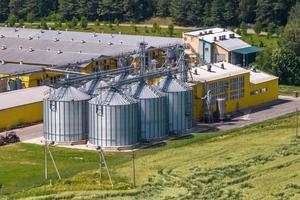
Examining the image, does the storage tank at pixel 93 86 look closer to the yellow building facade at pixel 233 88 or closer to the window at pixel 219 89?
the yellow building facade at pixel 233 88

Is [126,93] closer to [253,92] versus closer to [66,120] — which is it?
[66,120]

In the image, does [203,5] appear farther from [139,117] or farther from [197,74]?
[139,117]

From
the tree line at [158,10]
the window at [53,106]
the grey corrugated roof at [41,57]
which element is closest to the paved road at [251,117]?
the window at [53,106]

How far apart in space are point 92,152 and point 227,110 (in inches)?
644

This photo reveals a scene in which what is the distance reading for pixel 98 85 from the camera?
6906 cm

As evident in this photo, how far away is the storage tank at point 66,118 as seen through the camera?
65625mm

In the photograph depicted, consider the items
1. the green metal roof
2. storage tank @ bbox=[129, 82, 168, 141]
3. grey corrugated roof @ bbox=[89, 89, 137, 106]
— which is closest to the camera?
grey corrugated roof @ bbox=[89, 89, 137, 106]

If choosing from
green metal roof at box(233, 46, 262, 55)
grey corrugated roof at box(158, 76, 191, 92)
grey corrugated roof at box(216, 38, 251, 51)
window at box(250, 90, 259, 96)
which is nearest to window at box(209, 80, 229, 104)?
window at box(250, 90, 259, 96)

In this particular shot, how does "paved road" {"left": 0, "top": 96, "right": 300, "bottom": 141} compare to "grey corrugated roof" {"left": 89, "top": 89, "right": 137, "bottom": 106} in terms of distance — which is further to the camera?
"paved road" {"left": 0, "top": 96, "right": 300, "bottom": 141}

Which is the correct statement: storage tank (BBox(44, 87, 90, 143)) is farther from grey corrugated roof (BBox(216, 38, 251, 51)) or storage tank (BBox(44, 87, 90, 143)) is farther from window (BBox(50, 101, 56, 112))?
grey corrugated roof (BBox(216, 38, 251, 51))

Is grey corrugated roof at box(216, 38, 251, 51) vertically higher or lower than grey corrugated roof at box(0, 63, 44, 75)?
higher

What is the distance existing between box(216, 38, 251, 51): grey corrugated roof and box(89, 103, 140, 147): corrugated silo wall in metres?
33.8

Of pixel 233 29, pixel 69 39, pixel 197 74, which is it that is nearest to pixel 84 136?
pixel 197 74

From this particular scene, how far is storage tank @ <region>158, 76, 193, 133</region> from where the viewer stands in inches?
2694
